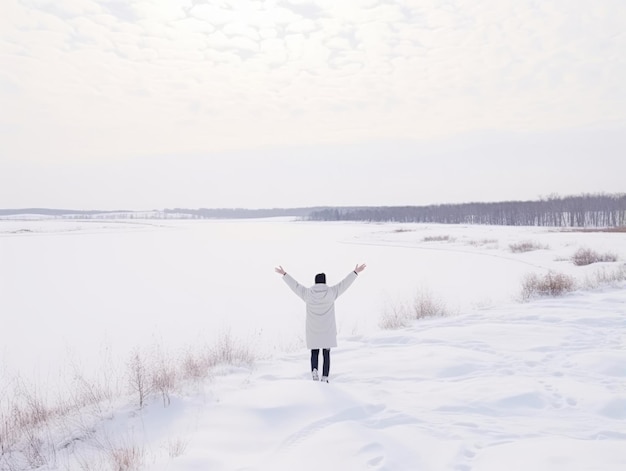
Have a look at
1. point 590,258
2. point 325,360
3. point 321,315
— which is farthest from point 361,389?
point 590,258

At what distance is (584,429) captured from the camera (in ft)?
14.6

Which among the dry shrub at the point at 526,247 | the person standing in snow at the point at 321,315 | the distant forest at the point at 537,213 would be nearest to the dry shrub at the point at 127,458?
the person standing in snow at the point at 321,315

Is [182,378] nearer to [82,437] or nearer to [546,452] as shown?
[82,437]

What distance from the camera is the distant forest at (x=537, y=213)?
9525cm

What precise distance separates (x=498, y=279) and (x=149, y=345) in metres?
16.4

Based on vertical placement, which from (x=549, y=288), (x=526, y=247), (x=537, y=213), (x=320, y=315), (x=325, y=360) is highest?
(x=537, y=213)

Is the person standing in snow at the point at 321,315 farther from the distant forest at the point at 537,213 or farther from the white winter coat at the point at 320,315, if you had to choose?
the distant forest at the point at 537,213

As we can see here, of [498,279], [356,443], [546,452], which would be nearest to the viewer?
[546,452]

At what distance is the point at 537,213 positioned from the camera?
104062mm

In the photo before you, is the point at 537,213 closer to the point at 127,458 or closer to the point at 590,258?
the point at 590,258

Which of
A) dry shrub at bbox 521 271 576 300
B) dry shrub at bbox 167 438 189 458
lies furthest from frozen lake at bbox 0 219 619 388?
dry shrub at bbox 167 438 189 458

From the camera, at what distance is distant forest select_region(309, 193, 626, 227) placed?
95.2 meters

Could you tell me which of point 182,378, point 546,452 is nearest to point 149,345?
point 182,378

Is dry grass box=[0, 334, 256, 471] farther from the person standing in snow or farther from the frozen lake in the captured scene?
the person standing in snow
